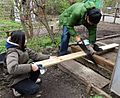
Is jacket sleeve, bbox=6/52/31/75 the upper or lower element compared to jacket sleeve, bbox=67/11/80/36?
lower

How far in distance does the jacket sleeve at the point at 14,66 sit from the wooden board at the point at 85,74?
4.00 feet

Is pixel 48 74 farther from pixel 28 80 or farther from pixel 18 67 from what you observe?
pixel 18 67

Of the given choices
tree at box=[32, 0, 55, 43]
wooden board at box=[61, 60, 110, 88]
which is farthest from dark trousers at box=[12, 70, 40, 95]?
tree at box=[32, 0, 55, 43]

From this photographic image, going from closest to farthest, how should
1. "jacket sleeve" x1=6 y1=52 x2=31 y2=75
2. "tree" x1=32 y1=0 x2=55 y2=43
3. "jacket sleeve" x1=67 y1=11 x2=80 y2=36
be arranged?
"jacket sleeve" x1=6 y1=52 x2=31 y2=75 < "jacket sleeve" x1=67 y1=11 x2=80 y2=36 < "tree" x1=32 y1=0 x2=55 y2=43

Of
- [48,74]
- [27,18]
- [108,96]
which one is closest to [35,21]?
[27,18]

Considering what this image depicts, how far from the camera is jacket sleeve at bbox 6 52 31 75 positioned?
2729mm

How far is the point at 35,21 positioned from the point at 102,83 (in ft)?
10.6

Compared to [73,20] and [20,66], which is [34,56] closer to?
[20,66]

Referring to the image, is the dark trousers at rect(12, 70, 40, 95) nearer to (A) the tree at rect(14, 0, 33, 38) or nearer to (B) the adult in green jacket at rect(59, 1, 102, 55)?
(B) the adult in green jacket at rect(59, 1, 102, 55)

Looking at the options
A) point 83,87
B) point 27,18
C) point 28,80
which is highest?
point 27,18

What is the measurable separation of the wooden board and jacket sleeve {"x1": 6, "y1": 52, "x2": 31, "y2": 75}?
48.0 inches

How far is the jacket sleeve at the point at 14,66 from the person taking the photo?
8.95ft

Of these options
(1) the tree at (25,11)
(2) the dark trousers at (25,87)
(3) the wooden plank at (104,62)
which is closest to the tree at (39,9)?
(1) the tree at (25,11)

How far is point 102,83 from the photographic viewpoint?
3504 mm
